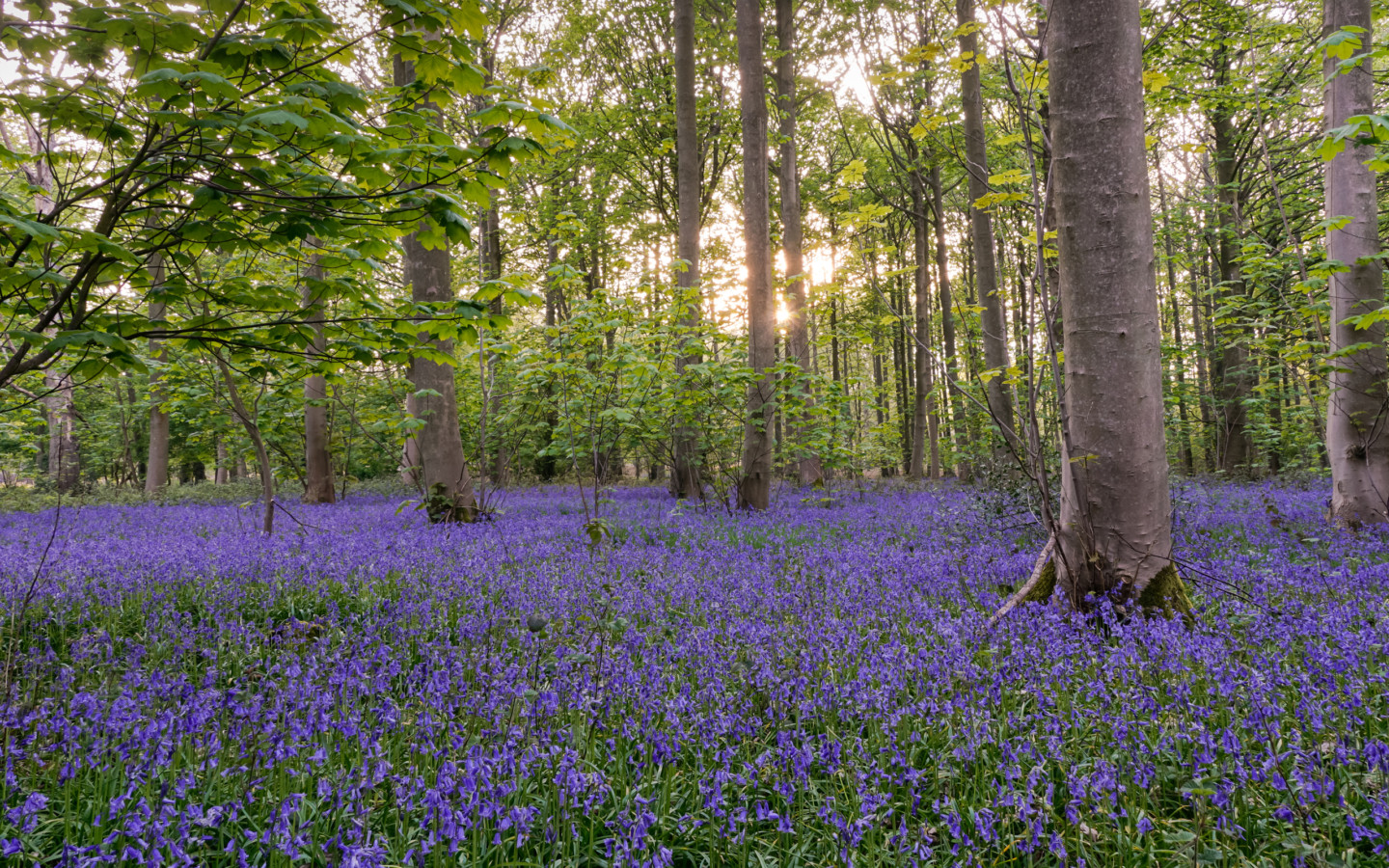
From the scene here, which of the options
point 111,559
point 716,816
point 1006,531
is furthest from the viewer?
point 1006,531

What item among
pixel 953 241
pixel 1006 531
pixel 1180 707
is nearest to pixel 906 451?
pixel 953 241

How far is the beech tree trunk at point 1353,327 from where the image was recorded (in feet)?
21.5

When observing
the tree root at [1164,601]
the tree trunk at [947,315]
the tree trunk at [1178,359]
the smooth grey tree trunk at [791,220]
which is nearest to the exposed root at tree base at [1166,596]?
the tree root at [1164,601]

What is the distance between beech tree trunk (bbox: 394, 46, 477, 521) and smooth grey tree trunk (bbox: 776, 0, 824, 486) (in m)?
6.10

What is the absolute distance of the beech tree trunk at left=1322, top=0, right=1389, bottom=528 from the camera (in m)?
6.55

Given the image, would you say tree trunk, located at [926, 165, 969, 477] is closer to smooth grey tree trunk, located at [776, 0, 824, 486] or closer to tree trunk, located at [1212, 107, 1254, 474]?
smooth grey tree trunk, located at [776, 0, 824, 486]

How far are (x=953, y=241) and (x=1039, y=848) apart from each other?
99.1 feet

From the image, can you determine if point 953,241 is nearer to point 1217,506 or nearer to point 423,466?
point 1217,506

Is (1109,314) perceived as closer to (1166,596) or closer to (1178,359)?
(1166,596)

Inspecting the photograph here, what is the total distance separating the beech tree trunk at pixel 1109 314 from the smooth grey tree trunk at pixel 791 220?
8.09m

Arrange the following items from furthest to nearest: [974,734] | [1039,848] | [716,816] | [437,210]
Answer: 1. [437,210]
2. [974,734]
3. [716,816]
4. [1039,848]

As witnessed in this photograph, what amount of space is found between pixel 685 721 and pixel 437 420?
7757 mm

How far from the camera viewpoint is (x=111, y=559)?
5.41 metres

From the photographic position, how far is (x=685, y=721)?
2.70 metres
